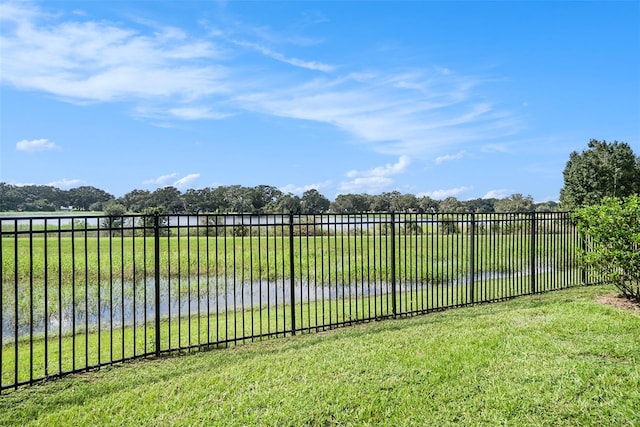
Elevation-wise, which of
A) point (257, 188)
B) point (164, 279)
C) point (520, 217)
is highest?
point (257, 188)

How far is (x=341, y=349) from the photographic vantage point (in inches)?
204

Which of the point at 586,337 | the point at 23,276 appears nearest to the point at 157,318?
the point at 586,337

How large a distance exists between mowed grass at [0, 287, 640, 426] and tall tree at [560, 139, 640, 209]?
50348 millimetres

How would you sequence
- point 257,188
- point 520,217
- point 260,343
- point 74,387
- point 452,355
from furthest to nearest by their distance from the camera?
point 257,188 < point 520,217 < point 260,343 < point 452,355 < point 74,387

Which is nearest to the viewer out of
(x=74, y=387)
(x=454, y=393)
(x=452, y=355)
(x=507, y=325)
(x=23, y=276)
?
(x=454, y=393)

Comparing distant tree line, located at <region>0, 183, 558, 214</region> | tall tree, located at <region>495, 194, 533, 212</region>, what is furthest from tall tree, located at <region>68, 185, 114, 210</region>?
tall tree, located at <region>495, 194, 533, 212</region>

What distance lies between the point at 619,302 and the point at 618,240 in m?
1.16

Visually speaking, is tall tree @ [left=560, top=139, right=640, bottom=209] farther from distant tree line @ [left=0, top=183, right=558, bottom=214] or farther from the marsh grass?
the marsh grass

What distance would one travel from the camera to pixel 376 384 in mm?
4094

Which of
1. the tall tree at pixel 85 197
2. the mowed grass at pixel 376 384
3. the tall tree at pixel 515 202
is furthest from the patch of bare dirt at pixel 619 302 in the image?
the tall tree at pixel 515 202

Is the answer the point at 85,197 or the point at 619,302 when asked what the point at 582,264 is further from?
the point at 85,197

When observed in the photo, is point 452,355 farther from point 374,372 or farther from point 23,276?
point 23,276

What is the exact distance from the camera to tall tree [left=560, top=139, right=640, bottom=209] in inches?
1922

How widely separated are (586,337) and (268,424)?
14.8 feet
